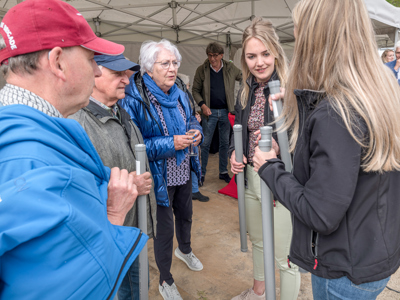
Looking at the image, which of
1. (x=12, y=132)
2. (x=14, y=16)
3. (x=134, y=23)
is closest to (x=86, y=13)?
(x=134, y=23)

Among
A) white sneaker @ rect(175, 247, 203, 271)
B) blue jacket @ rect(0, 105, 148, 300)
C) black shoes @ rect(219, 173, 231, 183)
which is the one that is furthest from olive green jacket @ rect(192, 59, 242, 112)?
blue jacket @ rect(0, 105, 148, 300)

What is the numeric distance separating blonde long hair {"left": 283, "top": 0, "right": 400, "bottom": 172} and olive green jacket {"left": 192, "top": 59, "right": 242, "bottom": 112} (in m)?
4.20

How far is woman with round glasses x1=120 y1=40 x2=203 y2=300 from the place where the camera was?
7.20ft

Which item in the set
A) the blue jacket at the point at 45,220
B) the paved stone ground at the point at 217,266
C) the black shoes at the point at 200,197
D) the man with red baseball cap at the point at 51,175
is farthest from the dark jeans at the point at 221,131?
the blue jacket at the point at 45,220

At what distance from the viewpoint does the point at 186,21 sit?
681 cm

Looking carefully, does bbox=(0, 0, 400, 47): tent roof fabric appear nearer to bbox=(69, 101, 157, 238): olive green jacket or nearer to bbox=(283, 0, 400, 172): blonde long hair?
bbox=(69, 101, 157, 238): olive green jacket

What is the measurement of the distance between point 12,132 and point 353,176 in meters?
1.02

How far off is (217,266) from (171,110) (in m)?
1.66

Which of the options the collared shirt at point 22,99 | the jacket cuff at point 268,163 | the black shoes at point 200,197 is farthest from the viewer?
the black shoes at point 200,197

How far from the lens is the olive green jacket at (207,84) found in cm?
535

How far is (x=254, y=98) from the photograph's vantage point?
7.32 ft

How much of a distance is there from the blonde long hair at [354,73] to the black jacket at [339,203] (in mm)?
44

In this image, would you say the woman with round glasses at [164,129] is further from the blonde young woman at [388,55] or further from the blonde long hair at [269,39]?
the blonde young woman at [388,55]

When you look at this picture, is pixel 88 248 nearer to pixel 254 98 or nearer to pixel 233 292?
pixel 254 98
